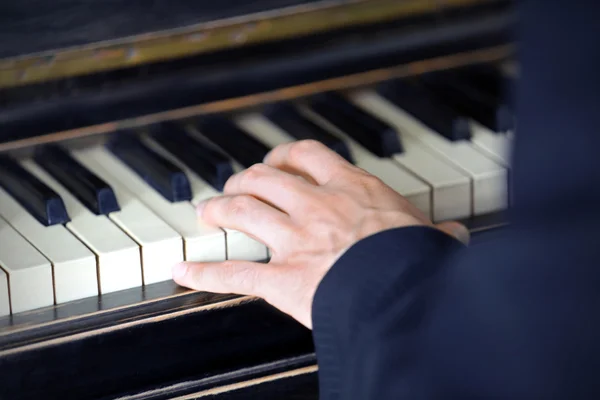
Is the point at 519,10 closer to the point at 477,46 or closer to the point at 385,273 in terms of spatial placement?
the point at 385,273

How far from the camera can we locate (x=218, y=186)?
1.31m

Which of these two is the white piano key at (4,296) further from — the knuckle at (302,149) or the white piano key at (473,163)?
the white piano key at (473,163)

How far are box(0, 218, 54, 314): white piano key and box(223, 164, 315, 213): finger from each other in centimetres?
26

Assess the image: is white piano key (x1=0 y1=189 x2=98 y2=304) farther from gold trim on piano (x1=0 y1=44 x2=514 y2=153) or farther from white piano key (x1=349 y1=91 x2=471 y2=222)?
white piano key (x1=349 y1=91 x2=471 y2=222)

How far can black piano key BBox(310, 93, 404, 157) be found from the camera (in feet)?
4.62

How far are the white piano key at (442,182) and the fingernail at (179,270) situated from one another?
13.9 inches

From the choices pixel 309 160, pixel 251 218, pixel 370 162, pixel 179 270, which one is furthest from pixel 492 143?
pixel 179 270

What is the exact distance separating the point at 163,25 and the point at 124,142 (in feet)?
0.57

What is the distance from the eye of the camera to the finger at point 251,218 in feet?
3.90

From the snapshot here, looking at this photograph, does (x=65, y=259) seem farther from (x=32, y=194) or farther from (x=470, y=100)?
(x=470, y=100)

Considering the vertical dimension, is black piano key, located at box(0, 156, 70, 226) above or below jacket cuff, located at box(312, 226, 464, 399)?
above

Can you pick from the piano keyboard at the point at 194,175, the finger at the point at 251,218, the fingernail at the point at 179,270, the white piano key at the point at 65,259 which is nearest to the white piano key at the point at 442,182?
the piano keyboard at the point at 194,175

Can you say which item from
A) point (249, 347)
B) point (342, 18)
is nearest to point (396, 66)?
point (342, 18)

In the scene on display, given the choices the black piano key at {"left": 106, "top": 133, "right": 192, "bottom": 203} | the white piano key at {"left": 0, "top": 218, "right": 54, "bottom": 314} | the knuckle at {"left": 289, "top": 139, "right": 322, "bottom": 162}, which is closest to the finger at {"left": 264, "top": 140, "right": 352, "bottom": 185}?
the knuckle at {"left": 289, "top": 139, "right": 322, "bottom": 162}
